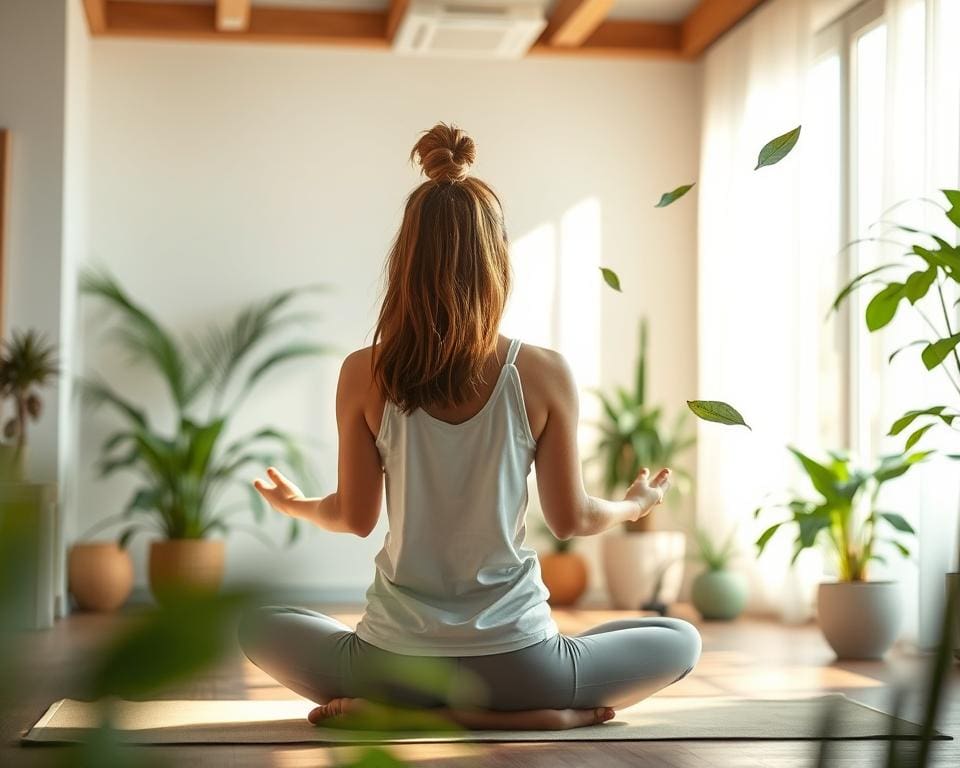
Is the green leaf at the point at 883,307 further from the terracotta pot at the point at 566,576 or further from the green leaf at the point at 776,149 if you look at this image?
the terracotta pot at the point at 566,576

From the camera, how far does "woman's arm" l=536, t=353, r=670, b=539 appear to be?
97.3 inches

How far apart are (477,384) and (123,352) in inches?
150

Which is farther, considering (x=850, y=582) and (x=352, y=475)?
(x=850, y=582)

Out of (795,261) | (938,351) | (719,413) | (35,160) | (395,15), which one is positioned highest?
(395,15)

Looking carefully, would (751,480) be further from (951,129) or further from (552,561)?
(951,129)

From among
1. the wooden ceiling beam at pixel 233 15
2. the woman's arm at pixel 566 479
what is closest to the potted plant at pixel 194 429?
the wooden ceiling beam at pixel 233 15

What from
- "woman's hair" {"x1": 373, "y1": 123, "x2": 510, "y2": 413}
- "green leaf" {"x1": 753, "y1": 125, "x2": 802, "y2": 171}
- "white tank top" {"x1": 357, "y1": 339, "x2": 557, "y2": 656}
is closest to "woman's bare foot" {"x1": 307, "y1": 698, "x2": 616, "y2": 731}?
"white tank top" {"x1": 357, "y1": 339, "x2": 557, "y2": 656}

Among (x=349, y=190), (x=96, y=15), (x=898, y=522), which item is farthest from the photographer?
(x=349, y=190)

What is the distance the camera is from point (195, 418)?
237 inches

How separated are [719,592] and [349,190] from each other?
2.50 metres

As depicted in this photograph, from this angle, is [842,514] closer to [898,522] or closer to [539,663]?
[898,522]

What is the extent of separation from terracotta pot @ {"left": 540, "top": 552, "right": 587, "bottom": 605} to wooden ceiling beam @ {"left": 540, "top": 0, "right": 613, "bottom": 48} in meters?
2.34

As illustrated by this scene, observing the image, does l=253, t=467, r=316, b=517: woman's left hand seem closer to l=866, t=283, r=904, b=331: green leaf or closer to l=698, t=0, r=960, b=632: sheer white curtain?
l=866, t=283, r=904, b=331: green leaf

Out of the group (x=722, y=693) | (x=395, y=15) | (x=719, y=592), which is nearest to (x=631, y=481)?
(x=719, y=592)
